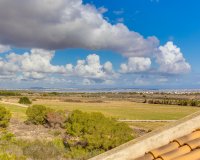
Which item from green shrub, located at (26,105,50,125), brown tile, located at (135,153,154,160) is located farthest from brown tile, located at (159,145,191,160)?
green shrub, located at (26,105,50,125)

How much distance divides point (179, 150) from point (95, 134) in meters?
26.3

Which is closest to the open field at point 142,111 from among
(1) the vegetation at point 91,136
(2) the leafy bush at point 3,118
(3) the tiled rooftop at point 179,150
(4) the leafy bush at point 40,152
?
(2) the leafy bush at point 3,118

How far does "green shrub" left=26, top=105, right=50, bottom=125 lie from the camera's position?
51713mm

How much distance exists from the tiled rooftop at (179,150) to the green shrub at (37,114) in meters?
47.9

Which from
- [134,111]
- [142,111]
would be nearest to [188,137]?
[142,111]

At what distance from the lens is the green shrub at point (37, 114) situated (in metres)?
51.7

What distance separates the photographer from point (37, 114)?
2056 inches

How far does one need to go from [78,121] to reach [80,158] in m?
10.5

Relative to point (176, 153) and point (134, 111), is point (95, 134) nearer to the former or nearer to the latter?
point (176, 153)

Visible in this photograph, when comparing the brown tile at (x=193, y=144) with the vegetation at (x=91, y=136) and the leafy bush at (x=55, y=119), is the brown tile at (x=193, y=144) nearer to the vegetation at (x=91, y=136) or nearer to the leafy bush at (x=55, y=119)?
the vegetation at (x=91, y=136)

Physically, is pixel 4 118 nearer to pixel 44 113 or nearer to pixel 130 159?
pixel 44 113

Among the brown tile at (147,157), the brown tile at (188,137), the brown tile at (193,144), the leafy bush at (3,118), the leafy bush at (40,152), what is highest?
the brown tile at (188,137)

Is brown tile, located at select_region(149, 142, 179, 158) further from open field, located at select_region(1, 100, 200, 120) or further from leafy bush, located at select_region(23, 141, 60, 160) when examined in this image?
open field, located at select_region(1, 100, 200, 120)

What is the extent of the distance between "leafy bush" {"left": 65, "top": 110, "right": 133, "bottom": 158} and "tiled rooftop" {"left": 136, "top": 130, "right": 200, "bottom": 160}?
867 inches
